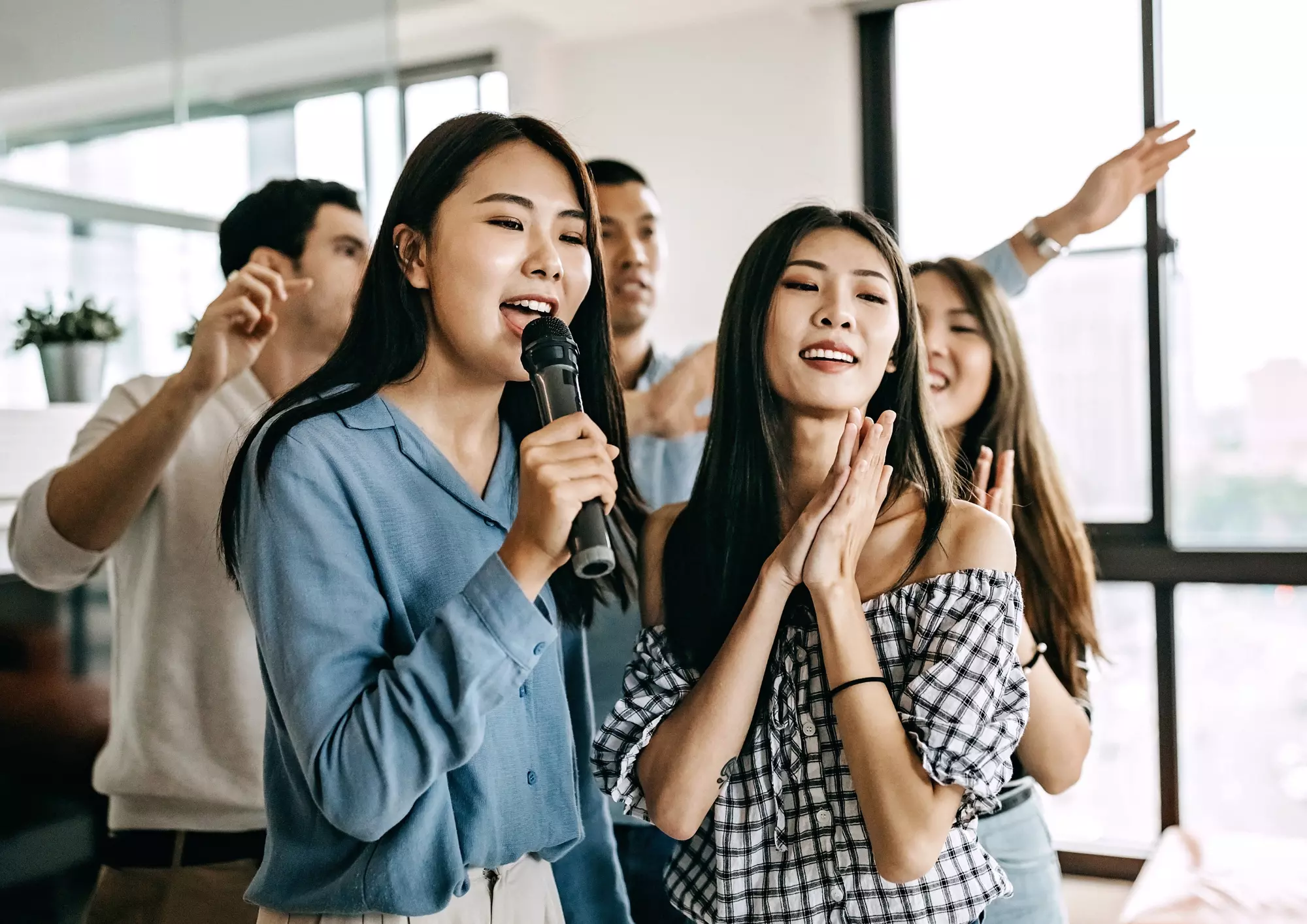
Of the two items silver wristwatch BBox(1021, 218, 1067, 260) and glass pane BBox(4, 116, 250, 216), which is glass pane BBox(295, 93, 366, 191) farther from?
silver wristwatch BBox(1021, 218, 1067, 260)

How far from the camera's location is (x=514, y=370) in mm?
1144

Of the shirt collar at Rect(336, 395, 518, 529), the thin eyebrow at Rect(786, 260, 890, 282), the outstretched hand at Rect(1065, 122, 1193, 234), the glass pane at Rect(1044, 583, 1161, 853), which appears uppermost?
the outstretched hand at Rect(1065, 122, 1193, 234)

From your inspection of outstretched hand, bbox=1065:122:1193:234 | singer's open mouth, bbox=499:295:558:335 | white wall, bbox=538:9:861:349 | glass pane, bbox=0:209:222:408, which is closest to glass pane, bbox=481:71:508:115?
white wall, bbox=538:9:861:349

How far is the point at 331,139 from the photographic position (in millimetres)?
2844

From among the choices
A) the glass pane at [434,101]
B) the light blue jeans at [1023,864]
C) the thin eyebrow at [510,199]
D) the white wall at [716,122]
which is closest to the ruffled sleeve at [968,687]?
the light blue jeans at [1023,864]

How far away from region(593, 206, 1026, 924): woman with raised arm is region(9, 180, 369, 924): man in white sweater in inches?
26.2

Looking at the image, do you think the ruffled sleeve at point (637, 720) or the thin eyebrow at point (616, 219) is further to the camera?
the thin eyebrow at point (616, 219)

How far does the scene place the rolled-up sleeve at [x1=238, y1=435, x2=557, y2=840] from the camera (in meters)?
0.93

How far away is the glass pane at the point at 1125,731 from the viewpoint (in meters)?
3.27

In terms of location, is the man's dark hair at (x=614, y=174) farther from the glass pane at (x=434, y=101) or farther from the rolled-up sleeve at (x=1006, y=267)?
the glass pane at (x=434, y=101)

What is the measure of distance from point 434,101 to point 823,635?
3.46 m

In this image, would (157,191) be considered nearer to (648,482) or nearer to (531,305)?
(648,482)

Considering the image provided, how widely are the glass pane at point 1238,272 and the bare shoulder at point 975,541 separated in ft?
7.64

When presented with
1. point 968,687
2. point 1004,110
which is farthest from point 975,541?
point 1004,110
